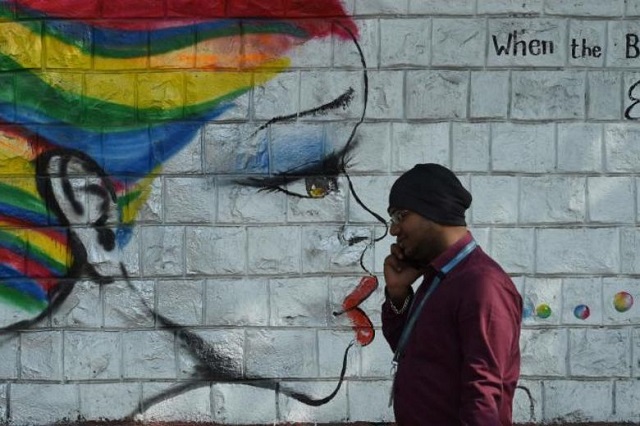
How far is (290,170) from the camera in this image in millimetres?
5586

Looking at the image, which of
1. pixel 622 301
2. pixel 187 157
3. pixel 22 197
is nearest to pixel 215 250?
pixel 187 157

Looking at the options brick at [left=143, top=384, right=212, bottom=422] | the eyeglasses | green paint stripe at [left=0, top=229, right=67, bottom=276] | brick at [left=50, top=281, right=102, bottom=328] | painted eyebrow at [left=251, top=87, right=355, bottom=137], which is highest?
painted eyebrow at [left=251, top=87, right=355, bottom=137]

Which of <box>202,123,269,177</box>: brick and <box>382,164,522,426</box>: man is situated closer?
<box>382,164,522,426</box>: man

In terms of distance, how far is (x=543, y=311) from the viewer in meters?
5.59

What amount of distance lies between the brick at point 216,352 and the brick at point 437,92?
1.48 metres

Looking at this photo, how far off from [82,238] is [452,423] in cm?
295

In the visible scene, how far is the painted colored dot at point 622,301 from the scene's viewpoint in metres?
5.60

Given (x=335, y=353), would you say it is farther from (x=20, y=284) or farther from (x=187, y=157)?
(x=20, y=284)

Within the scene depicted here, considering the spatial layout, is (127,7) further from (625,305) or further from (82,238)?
(625,305)

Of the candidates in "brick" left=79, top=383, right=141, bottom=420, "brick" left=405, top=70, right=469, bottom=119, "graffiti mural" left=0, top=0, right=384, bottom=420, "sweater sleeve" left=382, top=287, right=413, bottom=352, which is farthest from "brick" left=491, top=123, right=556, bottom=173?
"brick" left=79, top=383, right=141, bottom=420

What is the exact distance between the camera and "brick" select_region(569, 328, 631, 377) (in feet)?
18.4

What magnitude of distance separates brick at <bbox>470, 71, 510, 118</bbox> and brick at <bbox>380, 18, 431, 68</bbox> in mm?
280

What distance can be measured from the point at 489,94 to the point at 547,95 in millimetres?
297

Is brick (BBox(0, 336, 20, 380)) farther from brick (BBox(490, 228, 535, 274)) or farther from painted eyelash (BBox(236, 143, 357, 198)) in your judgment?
brick (BBox(490, 228, 535, 274))
